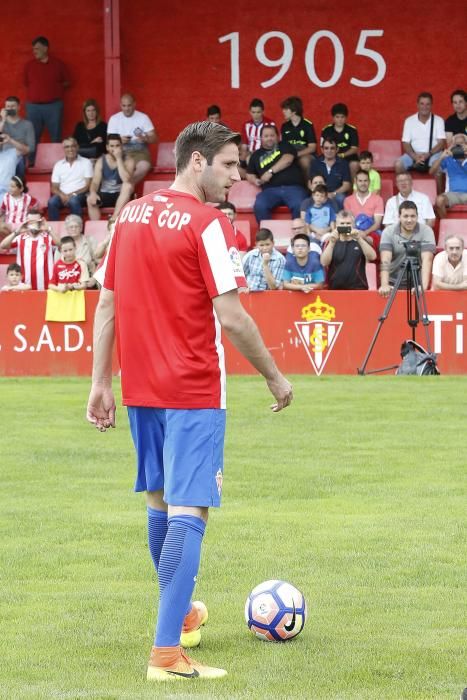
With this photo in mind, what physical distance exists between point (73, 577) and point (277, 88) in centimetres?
1890

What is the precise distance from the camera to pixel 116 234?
5434 millimetres

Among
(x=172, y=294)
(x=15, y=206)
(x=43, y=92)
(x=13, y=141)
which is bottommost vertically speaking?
(x=15, y=206)

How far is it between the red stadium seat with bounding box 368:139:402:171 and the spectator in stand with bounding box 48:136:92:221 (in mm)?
4916

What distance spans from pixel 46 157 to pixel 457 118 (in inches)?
273

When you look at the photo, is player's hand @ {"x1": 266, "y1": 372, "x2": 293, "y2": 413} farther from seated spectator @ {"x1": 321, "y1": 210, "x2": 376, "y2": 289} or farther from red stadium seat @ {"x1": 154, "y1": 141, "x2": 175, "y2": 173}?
red stadium seat @ {"x1": 154, "y1": 141, "x2": 175, "y2": 173}

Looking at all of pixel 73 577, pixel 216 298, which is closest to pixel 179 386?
pixel 216 298

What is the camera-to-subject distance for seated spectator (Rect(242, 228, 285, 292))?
1812 centimetres

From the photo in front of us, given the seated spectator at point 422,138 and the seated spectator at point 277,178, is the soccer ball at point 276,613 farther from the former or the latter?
the seated spectator at point 422,138

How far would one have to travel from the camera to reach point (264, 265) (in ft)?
59.8

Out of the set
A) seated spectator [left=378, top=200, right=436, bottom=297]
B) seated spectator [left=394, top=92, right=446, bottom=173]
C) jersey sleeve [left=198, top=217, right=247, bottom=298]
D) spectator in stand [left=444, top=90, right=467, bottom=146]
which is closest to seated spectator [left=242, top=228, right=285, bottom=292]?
seated spectator [left=378, top=200, right=436, bottom=297]

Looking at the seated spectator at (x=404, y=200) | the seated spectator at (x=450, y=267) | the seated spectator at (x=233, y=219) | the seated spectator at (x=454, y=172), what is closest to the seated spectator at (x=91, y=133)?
the seated spectator at (x=233, y=219)

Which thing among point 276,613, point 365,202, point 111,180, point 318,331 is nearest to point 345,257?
point 318,331

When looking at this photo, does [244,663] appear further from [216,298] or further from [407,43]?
[407,43]

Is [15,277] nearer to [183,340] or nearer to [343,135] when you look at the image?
[343,135]
